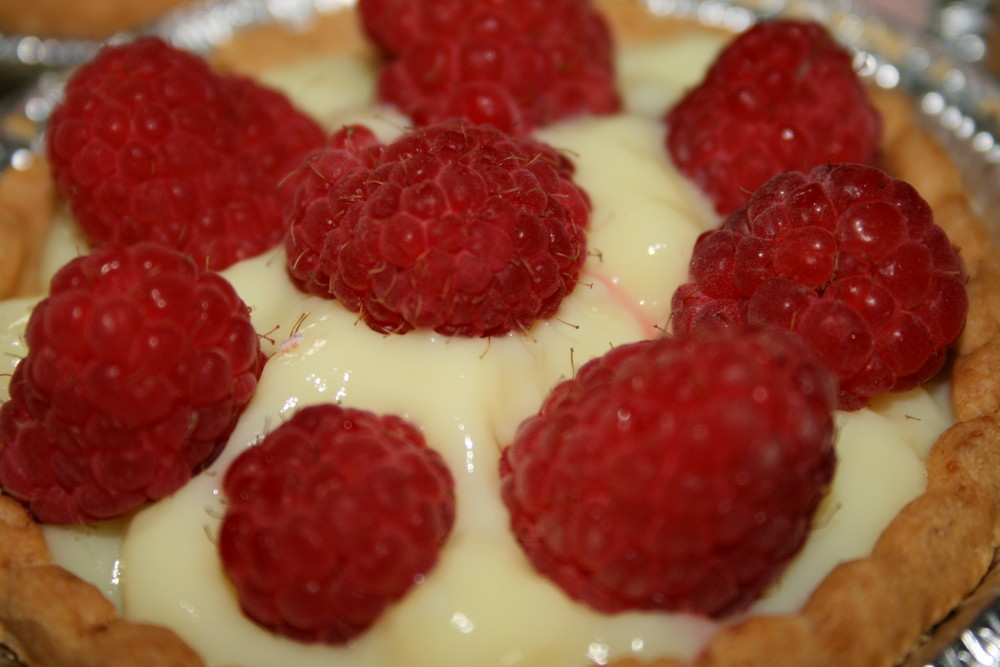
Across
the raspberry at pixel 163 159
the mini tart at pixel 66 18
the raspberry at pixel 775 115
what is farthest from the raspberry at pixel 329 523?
the mini tart at pixel 66 18

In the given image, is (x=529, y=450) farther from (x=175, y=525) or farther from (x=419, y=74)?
(x=419, y=74)

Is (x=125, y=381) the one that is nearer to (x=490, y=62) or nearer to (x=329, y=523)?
(x=329, y=523)

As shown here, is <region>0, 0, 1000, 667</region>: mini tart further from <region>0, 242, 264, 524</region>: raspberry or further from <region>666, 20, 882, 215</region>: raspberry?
<region>666, 20, 882, 215</region>: raspberry

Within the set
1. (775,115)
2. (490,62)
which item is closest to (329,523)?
(490,62)

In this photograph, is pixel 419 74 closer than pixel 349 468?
No

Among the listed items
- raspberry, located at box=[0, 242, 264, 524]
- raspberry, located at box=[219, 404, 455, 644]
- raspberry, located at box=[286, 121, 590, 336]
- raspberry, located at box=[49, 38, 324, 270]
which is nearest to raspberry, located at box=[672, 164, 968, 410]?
raspberry, located at box=[286, 121, 590, 336]

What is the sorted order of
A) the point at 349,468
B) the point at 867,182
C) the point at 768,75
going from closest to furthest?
the point at 349,468
the point at 867,182
the point at 768,75

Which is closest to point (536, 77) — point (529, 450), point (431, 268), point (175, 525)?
point (431, 268)
